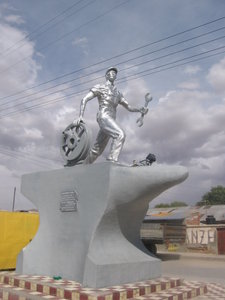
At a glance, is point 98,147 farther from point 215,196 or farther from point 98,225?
point 215,196

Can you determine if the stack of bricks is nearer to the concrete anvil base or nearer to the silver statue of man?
the concrete anvil base

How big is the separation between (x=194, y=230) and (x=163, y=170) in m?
14.0

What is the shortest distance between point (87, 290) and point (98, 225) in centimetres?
116

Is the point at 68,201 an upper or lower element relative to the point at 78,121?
lower

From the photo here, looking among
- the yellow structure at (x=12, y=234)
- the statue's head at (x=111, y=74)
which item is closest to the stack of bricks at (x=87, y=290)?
the yellow structure at (x=12, y=234)

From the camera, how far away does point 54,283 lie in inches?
253

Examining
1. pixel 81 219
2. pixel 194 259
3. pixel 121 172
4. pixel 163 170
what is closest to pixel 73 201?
pixel 81 219

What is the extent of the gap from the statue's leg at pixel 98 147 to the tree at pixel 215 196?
41.8 m

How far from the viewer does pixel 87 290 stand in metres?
5.96

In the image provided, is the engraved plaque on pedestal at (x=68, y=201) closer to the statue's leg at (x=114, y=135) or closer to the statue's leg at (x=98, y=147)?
the statue's leg at (x=98, y=147)

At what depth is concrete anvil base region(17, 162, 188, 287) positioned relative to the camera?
662 cm

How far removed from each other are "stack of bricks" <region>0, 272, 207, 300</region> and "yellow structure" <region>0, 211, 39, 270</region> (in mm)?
3528

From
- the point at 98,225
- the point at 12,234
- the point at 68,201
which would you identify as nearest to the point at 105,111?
the point at 68,201

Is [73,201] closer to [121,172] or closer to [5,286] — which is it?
[121,172]
